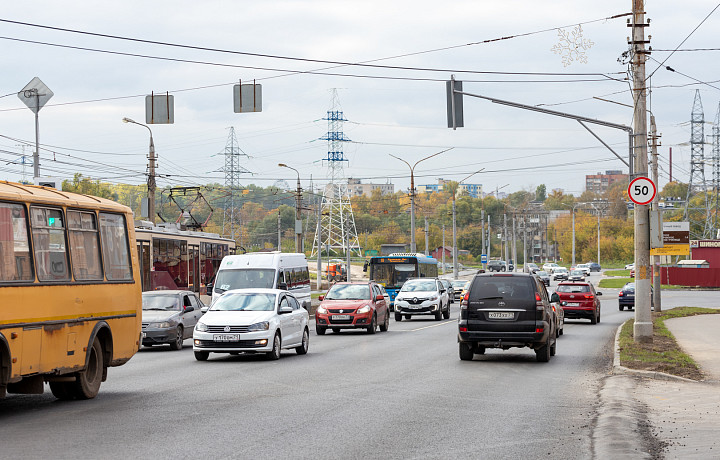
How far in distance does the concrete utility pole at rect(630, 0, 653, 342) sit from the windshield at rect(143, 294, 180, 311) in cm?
1174

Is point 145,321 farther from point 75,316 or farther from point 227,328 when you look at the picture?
point 75,316

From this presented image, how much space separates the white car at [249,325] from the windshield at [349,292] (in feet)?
31.2

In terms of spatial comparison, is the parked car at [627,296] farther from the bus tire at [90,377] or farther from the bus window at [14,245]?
the bus window at [14,245]

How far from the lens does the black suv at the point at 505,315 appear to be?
20000mm

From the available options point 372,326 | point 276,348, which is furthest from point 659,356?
point 372,326

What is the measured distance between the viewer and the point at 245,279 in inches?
1245

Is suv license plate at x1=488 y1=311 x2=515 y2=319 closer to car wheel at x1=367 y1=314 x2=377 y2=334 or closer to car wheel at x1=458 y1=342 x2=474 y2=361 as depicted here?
car wheel at x1=458 y1=342 x2=474 y2=361

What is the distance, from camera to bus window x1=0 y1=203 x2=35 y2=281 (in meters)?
11.6

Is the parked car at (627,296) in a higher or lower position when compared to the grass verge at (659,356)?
lower

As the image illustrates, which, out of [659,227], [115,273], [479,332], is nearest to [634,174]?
[659,227]

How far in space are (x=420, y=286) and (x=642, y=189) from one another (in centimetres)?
1988

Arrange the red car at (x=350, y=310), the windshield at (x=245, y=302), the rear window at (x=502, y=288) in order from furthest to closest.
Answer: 1. the red car at (x=350, y=310)
2. the windshield at (x=245, y=302)
3. the rear window at (x=502, y=288)

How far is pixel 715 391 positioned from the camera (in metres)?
14.7

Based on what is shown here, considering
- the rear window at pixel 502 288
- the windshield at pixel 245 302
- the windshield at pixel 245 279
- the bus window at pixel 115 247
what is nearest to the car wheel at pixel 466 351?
the rear window at pixel 502 288
